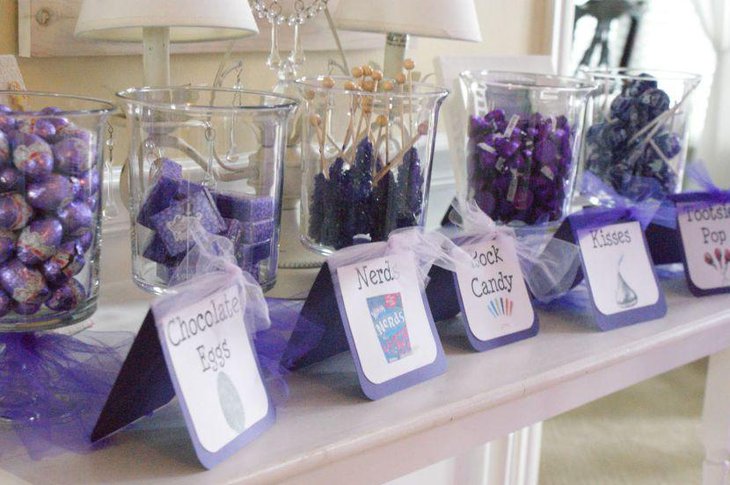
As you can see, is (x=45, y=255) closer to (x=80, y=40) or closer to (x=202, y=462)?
(x=202, y=462)

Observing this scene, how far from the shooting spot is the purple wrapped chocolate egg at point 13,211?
67 centimetres

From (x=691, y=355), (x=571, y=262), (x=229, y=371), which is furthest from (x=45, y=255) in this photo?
(x=691, y=355)

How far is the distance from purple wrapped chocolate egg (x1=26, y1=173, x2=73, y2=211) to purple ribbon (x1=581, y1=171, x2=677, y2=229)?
0.69 metres

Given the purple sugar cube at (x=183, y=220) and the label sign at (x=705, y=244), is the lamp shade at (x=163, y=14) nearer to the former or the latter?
the purple sugar cube at (x=183, y=220)

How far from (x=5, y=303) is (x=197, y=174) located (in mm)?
194

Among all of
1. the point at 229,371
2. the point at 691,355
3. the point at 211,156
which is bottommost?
the point at 691,355

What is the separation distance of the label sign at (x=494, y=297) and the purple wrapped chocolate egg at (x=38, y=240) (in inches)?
14.8

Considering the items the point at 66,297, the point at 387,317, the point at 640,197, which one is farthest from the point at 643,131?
the point at 66,297

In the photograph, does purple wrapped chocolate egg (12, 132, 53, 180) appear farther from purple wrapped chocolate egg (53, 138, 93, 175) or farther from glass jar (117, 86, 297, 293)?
glass jar (117, 86, 297, 293)

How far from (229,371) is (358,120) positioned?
355 millimetres

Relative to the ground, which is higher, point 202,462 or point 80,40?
point 80,40

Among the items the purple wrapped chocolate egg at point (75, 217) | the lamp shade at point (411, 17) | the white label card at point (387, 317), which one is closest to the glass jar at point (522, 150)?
the lamp shade at point (411, 17)

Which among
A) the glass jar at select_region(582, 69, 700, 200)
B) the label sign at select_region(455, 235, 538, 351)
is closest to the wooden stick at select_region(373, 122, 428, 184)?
the label sign at select_region(455, 235, 538, 351)

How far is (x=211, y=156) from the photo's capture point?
0.79 meters
